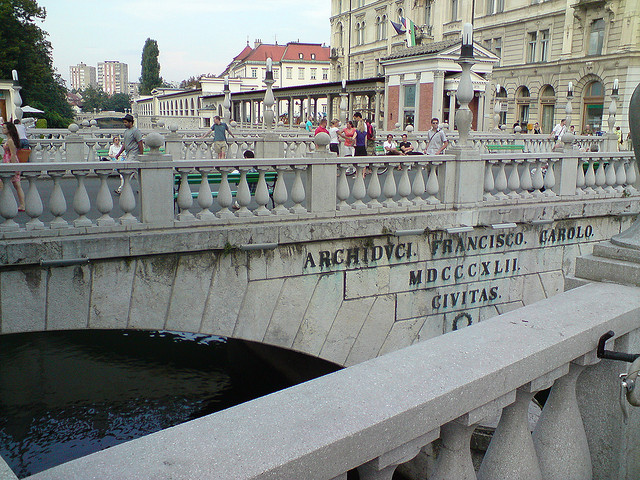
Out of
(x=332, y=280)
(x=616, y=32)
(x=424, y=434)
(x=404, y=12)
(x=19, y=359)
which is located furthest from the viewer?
(x=404, y=12)

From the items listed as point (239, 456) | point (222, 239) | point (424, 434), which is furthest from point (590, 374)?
point (222, 239)

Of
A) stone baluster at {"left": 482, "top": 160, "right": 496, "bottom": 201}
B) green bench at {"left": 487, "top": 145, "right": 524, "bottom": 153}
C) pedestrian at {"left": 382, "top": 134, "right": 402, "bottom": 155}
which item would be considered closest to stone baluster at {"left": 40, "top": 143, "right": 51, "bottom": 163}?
pedestrian at {"left": 382, "top": 134, "right": 402, "bottom": 155}

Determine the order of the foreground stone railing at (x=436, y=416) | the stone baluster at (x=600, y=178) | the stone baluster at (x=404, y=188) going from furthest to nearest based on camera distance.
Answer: the stone baluster at (x=600, y=178) → the stone baluster at (x=404, y=188) → the foreground stone railing at (x=436, y=416)

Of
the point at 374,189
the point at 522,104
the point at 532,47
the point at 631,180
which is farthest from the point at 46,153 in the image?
the point at 532,47

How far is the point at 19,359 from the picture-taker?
12.3 meters

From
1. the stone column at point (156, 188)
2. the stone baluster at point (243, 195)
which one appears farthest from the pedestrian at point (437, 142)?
the stone column at point (156, 188)

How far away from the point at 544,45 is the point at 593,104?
7393mm

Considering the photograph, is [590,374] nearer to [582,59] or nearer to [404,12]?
[582,59]

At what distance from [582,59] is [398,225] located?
39.1 m

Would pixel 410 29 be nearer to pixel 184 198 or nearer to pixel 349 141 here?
pixel 349 141

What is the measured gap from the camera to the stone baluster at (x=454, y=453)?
2.24 metres

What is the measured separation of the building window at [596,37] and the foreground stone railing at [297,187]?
34.7m

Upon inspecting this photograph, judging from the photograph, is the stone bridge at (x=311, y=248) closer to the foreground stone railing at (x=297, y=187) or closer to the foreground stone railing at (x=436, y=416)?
the foreground stone railing at (x=297, y=187)

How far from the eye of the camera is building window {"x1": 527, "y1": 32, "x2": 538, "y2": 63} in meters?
46.8
